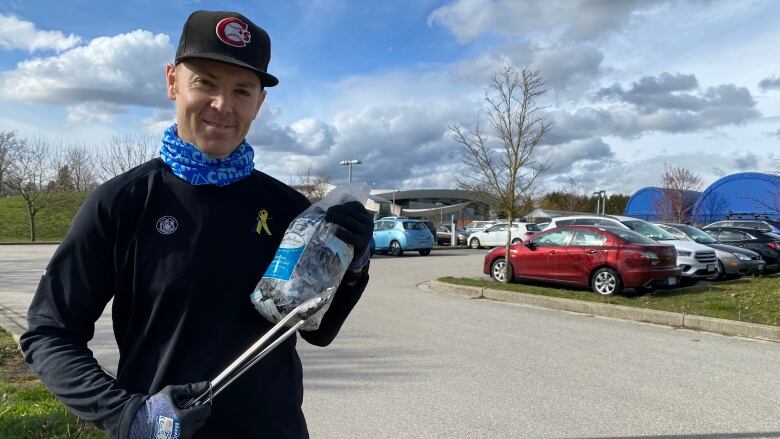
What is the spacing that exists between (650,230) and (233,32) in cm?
1642

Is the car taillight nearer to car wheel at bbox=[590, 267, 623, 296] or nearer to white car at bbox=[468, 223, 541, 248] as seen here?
car wheel at bbox=[590, 267, 623, 296]

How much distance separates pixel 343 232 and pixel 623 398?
4616 millimetres

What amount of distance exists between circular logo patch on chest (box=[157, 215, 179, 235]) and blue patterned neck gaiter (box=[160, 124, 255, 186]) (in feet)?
0.42

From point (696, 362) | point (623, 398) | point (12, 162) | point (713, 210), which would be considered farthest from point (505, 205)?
point (713, 210)

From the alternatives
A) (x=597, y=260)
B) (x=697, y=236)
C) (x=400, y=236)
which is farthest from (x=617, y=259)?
(x=400, y=236)

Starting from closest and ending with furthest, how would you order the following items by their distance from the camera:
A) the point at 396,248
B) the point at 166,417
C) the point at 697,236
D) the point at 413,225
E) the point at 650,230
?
1. the point at 166,417
2. the point at 650,230
3. the point at 697,236
4. the point at 396,248
5. the point at 413,225

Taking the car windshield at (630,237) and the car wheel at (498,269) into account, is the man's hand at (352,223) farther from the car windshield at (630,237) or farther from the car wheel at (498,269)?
the car wheel at (498,269)

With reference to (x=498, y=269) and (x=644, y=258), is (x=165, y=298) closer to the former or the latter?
(x=644, y=258)

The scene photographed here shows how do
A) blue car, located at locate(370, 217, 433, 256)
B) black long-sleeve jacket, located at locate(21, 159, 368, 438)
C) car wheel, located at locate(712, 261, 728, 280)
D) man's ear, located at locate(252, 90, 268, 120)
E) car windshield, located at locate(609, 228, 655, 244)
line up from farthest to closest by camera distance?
blue car, located at locate(370, 217, 433, 256) → car wheel, located at locate(712, 261, 728, 280) → car windshield, located at locate(609, 228, 655, 244) → man's ear, located at locate(252, 90, 268, 120) → black long-sleeve jacket, located at locate(21, 159, 368, 438)

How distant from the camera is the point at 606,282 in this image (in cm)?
1210

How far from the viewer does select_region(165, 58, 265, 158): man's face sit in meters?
1.68

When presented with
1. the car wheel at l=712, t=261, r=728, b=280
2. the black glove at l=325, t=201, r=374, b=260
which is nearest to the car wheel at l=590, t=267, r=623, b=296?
the car wheel at l=712, t=261, r=728, b=280

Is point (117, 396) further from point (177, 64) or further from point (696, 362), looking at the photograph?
point (696, 362)

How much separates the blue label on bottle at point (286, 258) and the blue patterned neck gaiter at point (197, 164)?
28cm
